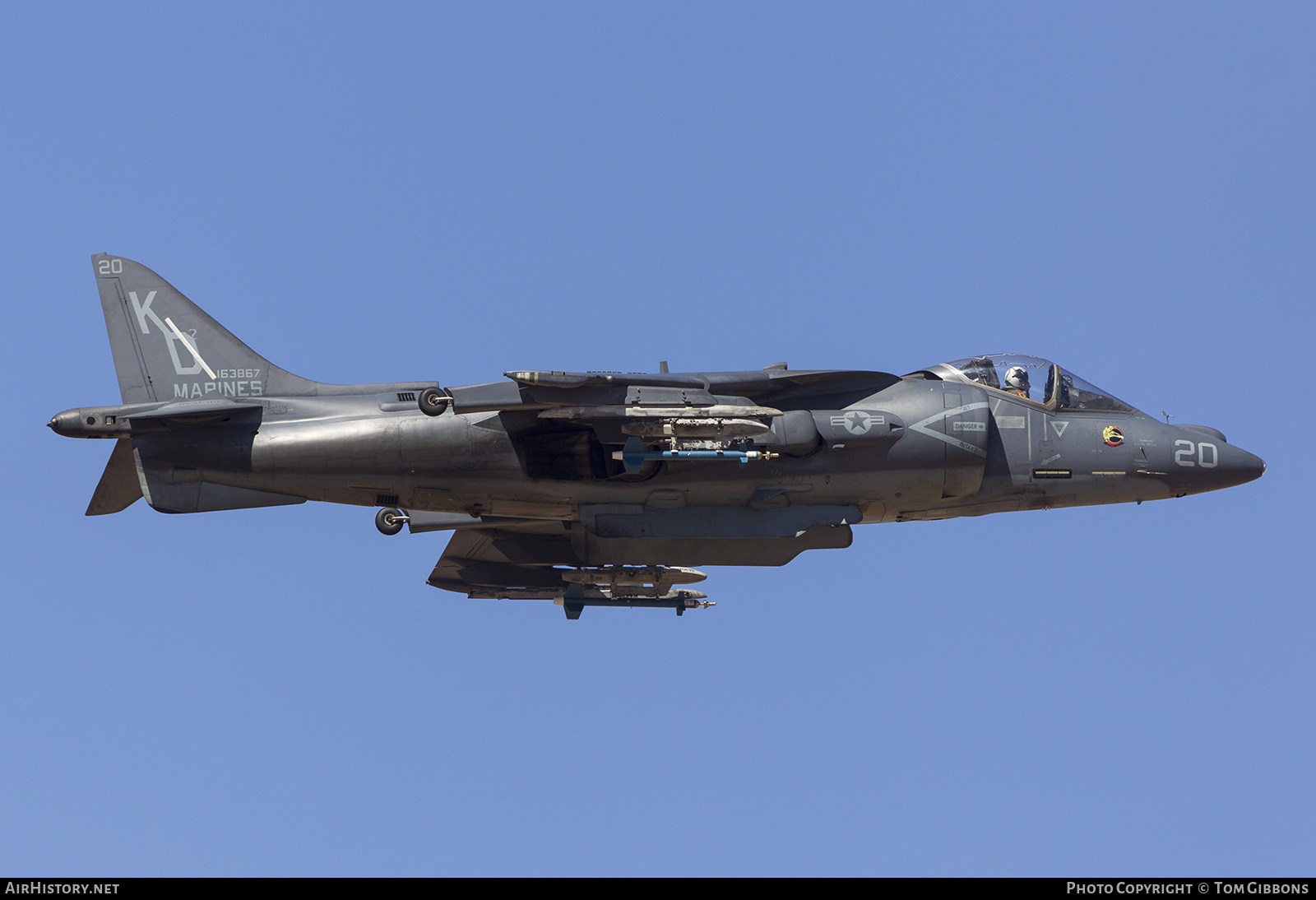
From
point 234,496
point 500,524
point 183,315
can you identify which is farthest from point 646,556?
point 183,315

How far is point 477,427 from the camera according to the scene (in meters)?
20.8

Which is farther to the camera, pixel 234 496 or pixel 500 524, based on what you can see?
pixel 500 524

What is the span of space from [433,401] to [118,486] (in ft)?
17.4

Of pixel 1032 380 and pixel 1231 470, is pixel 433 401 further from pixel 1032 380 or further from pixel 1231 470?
pixel 1231 470

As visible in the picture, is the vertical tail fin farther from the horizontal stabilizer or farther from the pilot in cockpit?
the pilot in cockpit

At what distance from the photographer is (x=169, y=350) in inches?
854

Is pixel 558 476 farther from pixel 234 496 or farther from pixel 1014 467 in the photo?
pixel 1014 467

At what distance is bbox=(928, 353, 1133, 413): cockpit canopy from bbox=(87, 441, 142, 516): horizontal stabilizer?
11.6 m

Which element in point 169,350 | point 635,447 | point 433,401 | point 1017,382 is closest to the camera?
point 433,401

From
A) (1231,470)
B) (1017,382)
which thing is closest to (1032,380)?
(1017,382)

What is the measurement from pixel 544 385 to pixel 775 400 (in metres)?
3.70
